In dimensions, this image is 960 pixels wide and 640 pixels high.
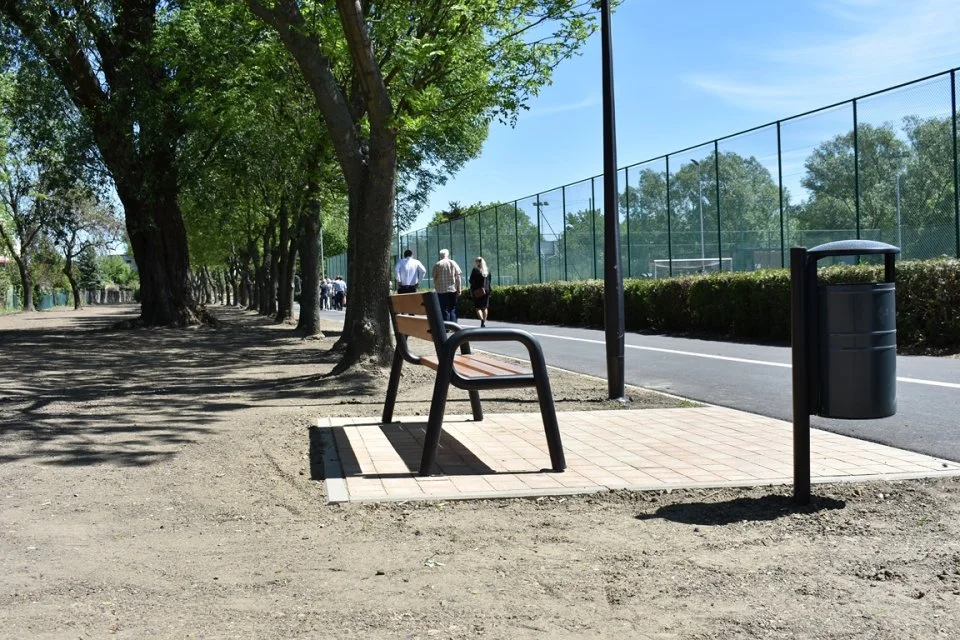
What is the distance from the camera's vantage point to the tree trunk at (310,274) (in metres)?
21.2

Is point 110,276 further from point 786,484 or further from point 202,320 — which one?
point 786,484

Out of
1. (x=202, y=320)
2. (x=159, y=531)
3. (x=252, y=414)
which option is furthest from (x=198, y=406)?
(x=202, y=320)

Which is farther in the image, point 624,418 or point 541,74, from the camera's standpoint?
point 541,74

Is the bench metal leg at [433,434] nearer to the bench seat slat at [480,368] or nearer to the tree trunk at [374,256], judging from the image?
Result: the bench seat slat at [480,368]

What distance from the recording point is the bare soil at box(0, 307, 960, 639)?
320 centimetres

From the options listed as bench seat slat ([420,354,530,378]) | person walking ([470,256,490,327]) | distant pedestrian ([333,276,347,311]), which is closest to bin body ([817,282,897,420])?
bench seat slat ([420,354,530,378])

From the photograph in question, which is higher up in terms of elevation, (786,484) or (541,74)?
(541,74)

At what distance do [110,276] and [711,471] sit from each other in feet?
503

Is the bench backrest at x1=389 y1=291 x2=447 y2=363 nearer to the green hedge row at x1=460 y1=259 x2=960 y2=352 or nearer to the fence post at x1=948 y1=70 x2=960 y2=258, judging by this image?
the green hedge row at x1=460 y1=259 x2=960 y2=352

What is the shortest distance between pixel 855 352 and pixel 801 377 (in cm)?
27

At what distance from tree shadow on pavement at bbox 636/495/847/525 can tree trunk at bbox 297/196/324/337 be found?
55.6 ft

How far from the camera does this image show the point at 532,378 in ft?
18.8

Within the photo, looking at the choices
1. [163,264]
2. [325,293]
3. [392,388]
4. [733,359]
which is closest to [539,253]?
[163,264]

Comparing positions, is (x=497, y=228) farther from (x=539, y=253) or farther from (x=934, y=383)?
(x=934, y=383)
